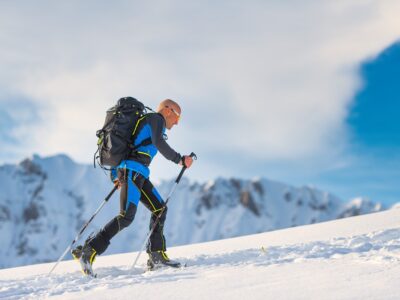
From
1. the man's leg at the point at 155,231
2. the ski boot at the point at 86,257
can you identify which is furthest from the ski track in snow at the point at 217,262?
the man's leg at the point at 155,231

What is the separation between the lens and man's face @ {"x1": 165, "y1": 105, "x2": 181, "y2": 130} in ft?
18.9

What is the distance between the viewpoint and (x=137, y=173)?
5340mm

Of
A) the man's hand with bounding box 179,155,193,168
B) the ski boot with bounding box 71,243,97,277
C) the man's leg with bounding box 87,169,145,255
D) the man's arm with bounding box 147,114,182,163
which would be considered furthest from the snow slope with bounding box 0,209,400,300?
the man's arm with bounding box 147,114,182,163

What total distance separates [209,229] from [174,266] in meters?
186

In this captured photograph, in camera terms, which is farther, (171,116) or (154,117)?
(171,116)

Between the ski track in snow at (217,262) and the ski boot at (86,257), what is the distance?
120 millimetres

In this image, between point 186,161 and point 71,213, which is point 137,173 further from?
point 71,213

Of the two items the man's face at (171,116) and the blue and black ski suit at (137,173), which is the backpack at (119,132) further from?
the man's face at (171,116)

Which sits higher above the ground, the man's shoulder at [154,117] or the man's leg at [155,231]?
the man's shoulder at [154,117]

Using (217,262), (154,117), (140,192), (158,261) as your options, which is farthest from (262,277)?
(154,117)

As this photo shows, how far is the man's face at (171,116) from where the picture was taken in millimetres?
5766

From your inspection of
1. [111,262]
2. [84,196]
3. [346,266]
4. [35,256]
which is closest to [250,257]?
[346,266]

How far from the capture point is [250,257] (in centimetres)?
542

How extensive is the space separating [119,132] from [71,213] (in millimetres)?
187705
